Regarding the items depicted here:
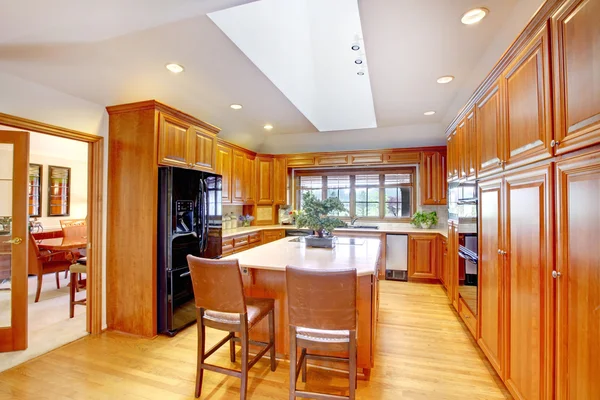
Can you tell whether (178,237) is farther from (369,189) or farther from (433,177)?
(433,177)

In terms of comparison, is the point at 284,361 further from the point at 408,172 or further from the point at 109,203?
the point at 408,172

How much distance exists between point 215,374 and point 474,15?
3178 millimetres

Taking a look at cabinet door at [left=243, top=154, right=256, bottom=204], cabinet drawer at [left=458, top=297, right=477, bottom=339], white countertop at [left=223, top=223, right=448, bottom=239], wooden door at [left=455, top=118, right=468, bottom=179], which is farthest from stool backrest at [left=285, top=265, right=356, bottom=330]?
cabinet door at [left=243, top=154, right=256, bottom=204]

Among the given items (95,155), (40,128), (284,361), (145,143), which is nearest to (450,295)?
(284,361)

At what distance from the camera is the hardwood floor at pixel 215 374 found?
1921mm

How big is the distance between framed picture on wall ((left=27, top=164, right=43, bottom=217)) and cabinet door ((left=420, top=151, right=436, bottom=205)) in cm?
723

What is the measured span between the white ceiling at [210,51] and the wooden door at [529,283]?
3.82 ft

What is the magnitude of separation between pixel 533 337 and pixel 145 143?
10.8 feet

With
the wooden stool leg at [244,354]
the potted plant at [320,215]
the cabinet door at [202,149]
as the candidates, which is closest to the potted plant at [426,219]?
the potted plant at [320,215]

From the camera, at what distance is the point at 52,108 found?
2469mm

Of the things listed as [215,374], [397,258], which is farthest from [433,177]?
[215,374]

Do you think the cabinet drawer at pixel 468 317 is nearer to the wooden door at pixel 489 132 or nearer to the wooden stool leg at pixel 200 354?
the wooden door at pixel 489 132

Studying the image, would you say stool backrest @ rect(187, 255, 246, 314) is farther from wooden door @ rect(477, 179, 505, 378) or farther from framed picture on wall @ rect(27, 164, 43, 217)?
framed picture on wall @ rect(27, 164, 43, 217)

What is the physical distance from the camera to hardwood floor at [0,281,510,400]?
192 centimetres
